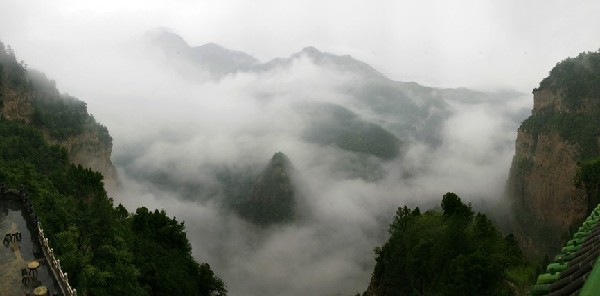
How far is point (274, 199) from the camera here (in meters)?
192

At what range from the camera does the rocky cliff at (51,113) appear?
87.9 meters

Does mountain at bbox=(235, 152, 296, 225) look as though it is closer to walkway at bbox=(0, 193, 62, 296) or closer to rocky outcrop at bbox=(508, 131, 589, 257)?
rocky outcrop at bbox=(508, 131, 589, 257)

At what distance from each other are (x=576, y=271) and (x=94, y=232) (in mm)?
38393

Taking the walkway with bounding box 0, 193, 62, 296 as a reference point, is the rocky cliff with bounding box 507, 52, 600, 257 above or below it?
above

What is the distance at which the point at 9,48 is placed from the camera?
10006 centimetres

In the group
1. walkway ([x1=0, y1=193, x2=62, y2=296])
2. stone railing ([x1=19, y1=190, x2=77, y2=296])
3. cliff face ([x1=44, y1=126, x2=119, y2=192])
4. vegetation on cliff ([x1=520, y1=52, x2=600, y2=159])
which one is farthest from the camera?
cliff face ([x1=44, y1=126, x2=119, y2=192])

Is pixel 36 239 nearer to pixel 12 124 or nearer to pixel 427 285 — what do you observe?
pixel 427 285

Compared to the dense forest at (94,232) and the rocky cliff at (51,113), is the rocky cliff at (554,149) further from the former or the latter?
the rocky cliff at (51,113)

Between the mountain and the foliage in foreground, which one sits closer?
the foliage in foreground

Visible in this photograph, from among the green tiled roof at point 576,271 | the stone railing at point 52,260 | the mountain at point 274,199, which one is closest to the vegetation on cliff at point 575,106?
the green tiled roof at point 576,271

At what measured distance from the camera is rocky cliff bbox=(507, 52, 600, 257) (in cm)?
8406

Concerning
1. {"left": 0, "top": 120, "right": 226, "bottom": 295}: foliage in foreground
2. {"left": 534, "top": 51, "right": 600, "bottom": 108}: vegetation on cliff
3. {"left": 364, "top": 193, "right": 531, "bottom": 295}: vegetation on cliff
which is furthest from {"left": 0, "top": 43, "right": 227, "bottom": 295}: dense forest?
{"left": 534, "top": 51, "right": 600, "bottom": 108}: vegetation on cliff

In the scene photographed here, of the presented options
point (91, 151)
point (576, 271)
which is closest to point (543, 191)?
point (576, 271)

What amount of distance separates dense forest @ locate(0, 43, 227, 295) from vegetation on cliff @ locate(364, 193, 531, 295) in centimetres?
2197
